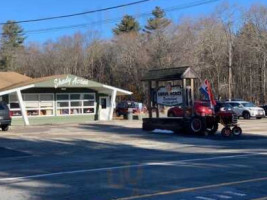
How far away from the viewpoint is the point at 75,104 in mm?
41062

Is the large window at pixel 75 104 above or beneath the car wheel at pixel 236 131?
above

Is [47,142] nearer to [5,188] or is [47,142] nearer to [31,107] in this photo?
[5,188]

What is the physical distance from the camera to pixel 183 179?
10305mm

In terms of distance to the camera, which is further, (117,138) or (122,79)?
(122,79)

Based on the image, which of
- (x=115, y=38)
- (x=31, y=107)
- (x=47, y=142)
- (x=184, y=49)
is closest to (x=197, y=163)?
(x=47, y=142)

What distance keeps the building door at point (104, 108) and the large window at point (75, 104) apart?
2.71 feet

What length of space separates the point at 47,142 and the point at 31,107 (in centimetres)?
1764

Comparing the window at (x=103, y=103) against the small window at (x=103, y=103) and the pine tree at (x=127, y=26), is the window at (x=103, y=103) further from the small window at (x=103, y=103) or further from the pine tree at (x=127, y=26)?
the pine tree at (x=127, y=26)

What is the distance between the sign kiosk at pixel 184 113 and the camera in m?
24.3

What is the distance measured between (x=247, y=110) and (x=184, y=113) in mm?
19822

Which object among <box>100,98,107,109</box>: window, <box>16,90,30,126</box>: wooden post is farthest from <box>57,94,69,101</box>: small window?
<box>16,90,30,126</box>: wooden post

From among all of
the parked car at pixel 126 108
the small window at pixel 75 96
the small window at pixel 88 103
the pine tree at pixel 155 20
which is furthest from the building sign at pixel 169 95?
the pine tree at pixel 155 20

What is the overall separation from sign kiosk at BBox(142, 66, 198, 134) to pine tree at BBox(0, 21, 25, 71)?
197 ft

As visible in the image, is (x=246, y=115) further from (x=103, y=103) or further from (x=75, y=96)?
(x=75, y=96)
